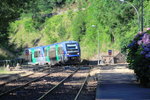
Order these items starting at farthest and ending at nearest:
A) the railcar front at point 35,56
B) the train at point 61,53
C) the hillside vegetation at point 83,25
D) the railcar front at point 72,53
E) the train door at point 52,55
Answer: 1. the hillside vegetation at point 83,25
2. the railcar front at point 35,56
3. the train door at point 52,55
4. the train at point 61,53
5. the railcar front at point 72,53

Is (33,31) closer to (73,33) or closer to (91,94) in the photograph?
(73,33)

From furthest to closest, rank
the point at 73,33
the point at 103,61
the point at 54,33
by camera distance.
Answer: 1. the point at 54,33
2. the point at 73,33
3. the point at 103,61

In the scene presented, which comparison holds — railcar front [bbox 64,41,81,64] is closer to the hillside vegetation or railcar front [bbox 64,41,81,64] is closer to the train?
the train

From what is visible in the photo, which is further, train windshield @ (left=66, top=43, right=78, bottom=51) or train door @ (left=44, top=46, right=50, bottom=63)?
train door @ (left=44, top=46, right=50, bottom=63)

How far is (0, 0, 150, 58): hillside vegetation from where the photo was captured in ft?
211

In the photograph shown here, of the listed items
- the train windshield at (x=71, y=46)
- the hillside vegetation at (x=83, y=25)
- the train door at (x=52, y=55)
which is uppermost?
the hillside vegetation at (x=83, y=25)

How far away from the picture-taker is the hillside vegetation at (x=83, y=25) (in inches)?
2534

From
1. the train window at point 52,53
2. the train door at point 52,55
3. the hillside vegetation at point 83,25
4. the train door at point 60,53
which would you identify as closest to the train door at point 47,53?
the train door at point 52,55

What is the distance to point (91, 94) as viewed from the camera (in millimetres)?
18656

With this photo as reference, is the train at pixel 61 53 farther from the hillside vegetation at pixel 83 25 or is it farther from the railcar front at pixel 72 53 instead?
the hillside vegetation at pixel 83 25

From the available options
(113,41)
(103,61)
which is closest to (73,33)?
(113,41)

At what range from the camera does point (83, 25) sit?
286 ft

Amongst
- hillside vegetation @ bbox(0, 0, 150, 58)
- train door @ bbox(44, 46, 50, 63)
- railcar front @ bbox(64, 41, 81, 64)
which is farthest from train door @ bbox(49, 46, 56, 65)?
hillside vegetation @ bbox(0, 0, 150, 58)

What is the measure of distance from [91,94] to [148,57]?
3.13m
